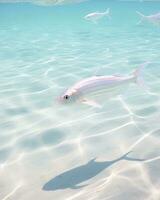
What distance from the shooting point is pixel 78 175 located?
13.8ft

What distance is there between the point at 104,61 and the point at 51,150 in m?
7.69

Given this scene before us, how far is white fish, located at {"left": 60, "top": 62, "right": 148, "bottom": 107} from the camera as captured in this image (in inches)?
161

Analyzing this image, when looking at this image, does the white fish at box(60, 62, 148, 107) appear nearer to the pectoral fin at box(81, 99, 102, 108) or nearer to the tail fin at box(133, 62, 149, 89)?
the pectoral fin at box(81, 99, 102, 108)

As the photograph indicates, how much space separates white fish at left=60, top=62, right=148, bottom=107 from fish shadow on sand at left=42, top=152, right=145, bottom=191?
898mm

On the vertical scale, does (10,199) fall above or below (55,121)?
above

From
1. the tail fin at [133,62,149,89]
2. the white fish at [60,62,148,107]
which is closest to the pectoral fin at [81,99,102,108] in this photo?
the white fish at [60,62,148,107]

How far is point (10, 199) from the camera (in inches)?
154

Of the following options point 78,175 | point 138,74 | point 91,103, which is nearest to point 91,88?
point 91,103

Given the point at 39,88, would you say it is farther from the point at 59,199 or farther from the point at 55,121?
the point at 59,199

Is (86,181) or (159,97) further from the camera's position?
(159,97)

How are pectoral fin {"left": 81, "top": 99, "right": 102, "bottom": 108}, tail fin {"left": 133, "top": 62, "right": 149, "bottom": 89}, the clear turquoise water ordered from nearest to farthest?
the clear turquoise water, pectoral fin {"left": 81, "top": 99, "right": 102, "bottom": 108}, tail fin {"left": 133, "top": 62, "right": 149, "bottom": 89}

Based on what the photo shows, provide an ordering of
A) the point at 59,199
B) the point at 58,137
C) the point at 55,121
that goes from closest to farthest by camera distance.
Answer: the point at 59,199
the point at 58,137
the point at 55,121

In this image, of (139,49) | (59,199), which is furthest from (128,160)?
(139,49)

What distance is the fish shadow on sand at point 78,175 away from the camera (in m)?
4.03
